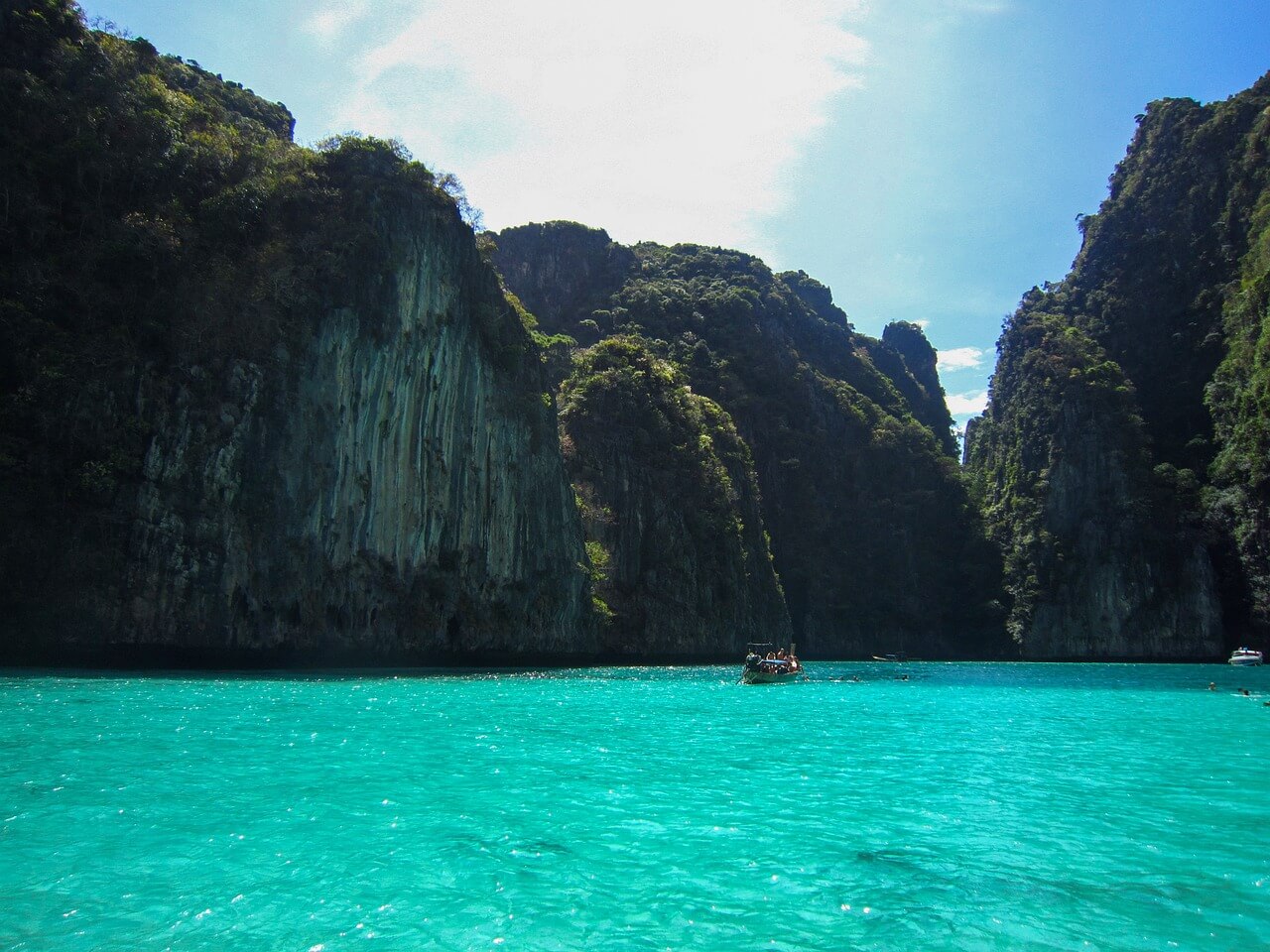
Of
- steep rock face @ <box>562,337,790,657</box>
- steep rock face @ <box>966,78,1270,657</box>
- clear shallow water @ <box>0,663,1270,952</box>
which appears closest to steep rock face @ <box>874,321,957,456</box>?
steep rock face @ <box>966,78,1270,657</box>

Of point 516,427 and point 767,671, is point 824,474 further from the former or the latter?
point 767,671

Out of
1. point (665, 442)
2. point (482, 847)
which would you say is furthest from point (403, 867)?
point (665, 442)

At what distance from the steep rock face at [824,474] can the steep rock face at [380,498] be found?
138 feet

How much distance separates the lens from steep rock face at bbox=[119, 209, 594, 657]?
34875mm

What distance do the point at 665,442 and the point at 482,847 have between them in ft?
203

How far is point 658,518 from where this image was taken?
67.2 metres

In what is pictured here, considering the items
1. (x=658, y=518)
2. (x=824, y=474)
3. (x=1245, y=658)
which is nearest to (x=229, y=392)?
(x=658, y=518)

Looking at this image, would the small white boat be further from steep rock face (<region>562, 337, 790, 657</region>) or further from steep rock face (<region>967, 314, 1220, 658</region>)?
steep rock face (<region>562, 337, 790, 657</region>)

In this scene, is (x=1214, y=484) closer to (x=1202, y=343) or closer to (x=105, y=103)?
(x=1202, y=343)

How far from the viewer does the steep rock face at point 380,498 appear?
34.9 meters

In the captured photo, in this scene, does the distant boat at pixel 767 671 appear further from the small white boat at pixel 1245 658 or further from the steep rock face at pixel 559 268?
the steep rock face at pixel 559 268

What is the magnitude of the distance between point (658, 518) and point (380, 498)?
29.6 meters

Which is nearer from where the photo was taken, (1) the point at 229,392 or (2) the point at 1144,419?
(1) the point at 229,392

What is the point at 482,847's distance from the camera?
8945 millimetres
